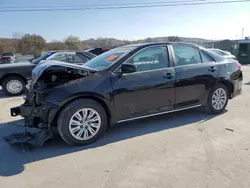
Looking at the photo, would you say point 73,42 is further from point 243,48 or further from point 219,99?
point 219,99

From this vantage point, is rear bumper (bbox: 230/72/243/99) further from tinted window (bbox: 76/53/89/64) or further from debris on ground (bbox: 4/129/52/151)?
tinted window (bbox: 76/53/89/64)

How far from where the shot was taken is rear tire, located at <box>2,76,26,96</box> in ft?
26.3

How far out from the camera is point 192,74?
466cm

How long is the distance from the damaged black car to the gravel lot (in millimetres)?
346

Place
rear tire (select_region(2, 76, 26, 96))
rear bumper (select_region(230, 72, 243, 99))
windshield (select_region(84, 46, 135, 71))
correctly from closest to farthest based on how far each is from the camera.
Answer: windshield (select_region(84, 46, 135, 71)), rear bumper (select_region(230, 72, 243, 99)), rear tire (select_region(2, 76, 26, 96))

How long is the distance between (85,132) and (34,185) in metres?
1.21

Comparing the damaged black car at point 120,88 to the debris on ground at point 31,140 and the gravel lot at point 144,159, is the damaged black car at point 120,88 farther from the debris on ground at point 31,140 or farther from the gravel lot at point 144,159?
the gravel lot at point 144,159

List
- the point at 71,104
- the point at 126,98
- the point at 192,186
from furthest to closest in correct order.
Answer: the point at 126,98 < the point at 71,104 < the point at 192,186

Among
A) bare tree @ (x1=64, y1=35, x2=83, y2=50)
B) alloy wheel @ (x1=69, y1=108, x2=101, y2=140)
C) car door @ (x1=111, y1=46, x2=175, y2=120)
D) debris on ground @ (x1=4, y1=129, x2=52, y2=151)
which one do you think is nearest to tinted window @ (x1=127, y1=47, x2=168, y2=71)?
car door @ (x1=111, y1=46, x2=175, y2=120)

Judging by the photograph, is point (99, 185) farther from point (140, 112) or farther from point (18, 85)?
point (18, 85)

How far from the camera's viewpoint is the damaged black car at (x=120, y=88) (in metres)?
3.59

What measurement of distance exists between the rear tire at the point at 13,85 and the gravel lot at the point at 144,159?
383cm

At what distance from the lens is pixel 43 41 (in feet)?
127

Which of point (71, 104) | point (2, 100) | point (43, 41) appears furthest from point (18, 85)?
point (43, 41)
